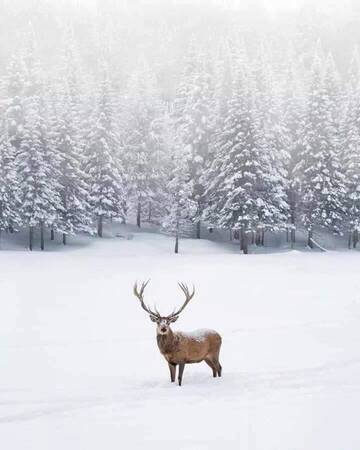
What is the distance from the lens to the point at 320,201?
43781 millimetres

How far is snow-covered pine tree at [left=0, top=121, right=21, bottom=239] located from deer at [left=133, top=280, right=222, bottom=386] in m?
29.3

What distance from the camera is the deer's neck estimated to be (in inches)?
399

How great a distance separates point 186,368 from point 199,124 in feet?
119

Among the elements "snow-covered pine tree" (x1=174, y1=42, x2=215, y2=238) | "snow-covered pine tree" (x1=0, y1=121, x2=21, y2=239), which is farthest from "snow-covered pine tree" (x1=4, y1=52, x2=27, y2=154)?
"snow-covered pine tree" (x1=174, y1=42, x2=215, y2=238)

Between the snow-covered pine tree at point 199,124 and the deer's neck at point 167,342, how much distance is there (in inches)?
1328

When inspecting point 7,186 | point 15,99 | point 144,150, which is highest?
point 15,99

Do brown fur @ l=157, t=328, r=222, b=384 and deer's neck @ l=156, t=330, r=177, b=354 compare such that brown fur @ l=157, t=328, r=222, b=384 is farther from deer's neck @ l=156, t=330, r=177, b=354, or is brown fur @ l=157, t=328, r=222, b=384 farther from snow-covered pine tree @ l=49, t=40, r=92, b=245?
snow-covered pine tree @ l=49, t=40, r=92, b=245

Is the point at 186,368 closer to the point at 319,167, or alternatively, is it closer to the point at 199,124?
the point at 319,167

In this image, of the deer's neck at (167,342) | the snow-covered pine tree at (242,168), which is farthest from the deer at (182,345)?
the snow-covered pine tree at (242,168)

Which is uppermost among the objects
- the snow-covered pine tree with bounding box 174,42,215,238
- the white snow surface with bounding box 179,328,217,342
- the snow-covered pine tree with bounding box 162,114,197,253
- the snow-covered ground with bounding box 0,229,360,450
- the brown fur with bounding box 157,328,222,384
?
the snow-covered pine tree with bounding box 174,42,215,238

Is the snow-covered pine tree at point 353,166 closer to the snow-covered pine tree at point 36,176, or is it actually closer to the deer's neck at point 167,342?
the snow-covered pine tree at point 36,176

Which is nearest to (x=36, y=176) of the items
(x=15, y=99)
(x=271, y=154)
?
(x=15, y=99)

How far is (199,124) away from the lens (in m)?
46.1

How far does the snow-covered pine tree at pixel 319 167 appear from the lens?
43438mm
